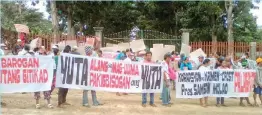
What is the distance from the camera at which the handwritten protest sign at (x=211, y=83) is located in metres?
11.0

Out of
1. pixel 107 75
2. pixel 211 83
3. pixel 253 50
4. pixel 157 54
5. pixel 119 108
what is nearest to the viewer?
pixel 119 108

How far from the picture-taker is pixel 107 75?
1055 centimetres

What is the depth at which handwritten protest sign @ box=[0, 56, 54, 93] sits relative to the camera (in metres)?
9.77

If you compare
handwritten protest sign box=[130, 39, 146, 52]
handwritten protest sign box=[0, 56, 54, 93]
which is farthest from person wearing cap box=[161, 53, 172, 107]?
handwritten protest sign box=[130, 39, 146, 52]

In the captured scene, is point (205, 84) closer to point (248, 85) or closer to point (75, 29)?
point (248, 85)

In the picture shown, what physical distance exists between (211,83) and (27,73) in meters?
5.27

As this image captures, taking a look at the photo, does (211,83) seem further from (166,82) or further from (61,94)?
(61,94)

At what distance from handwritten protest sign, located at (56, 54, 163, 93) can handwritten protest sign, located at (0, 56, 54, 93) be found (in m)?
0.34

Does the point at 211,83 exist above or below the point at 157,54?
below

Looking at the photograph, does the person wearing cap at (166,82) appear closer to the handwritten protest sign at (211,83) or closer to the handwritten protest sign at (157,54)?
the handwritten protest sign at (211,83)

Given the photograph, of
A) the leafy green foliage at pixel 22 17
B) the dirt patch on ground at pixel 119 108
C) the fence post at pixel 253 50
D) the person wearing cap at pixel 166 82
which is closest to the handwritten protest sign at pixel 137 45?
the dirt patch on ground at pixel 119 108

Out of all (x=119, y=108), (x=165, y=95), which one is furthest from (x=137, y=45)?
(x=119, y=108)

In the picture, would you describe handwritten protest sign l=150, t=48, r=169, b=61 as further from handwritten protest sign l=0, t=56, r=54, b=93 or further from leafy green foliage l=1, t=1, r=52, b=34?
leafy green foliage l=1, t=1, r=52, b=34

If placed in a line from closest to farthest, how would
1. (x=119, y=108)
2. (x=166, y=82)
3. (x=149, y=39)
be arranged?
(x=119, y=108) → (x=166, y=82) → (x=149, y=39)
